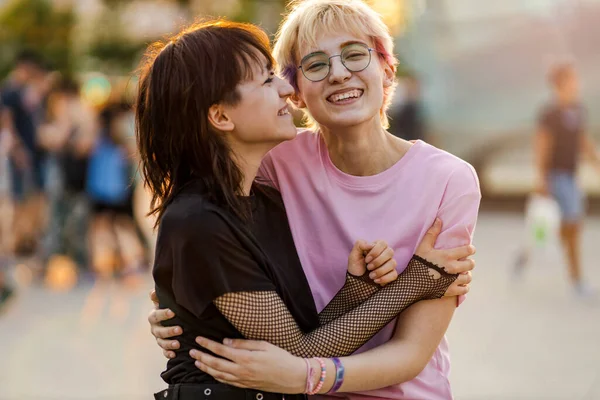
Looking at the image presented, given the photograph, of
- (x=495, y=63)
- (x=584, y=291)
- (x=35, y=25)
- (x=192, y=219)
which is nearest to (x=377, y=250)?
(x=192, y=219)

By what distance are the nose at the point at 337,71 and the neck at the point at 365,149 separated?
0.14m

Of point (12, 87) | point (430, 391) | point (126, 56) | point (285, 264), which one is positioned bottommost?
point (430, 391)

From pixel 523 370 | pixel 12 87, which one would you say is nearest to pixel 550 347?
pixel 523 370

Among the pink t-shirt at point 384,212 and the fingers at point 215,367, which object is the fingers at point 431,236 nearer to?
the pink t-shirt at point 384,212

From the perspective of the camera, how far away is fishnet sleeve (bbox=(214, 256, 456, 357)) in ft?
7.35

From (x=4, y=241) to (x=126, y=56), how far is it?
33.5 feet

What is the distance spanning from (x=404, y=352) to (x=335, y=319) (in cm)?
19

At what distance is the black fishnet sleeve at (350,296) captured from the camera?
2436mm

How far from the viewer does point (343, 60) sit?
8.44 ft

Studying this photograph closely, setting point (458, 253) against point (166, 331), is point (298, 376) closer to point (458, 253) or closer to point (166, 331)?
point (166, 331)

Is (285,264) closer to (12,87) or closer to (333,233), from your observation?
(333,233)

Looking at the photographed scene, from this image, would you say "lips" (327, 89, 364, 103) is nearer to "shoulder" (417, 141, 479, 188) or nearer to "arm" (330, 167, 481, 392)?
"shoulder" (417, 141, 479, 188)

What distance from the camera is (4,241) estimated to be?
9.44m

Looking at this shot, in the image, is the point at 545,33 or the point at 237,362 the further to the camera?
the point at 545,33
